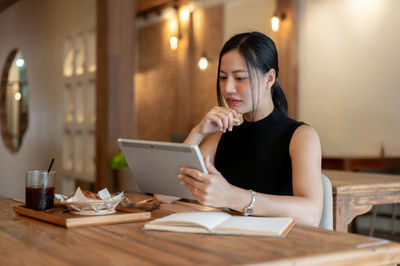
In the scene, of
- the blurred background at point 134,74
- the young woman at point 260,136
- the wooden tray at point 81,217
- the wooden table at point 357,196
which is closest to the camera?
the wooden tray at point 81,217

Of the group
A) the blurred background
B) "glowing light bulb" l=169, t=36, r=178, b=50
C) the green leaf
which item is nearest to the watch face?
the green leaf

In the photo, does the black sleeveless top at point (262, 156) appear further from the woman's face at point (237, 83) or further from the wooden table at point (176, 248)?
the wooden table at point (176, 248)

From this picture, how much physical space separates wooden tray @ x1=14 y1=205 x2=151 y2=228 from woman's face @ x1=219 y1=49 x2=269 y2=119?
625 mm

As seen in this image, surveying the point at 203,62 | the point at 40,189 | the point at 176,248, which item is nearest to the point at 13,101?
the point at 203,62

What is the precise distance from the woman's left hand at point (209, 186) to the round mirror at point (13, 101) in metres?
5.98

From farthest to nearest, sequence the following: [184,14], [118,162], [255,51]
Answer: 1. [184,14]
2. [118,162]
3. [255,51]

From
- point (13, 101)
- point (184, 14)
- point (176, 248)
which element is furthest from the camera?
point (184, 14)

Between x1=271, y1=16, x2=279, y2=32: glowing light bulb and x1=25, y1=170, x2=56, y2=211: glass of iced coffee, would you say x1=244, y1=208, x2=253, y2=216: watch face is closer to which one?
x1=25, y1=170, x2=56, y2=211: glass of iced coffee

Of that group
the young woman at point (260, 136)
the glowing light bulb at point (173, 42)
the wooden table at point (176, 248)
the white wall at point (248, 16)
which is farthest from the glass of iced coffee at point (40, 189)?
the glowing light bulb at point (173, 42)

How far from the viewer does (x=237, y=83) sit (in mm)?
1925

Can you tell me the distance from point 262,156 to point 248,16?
18.4ft

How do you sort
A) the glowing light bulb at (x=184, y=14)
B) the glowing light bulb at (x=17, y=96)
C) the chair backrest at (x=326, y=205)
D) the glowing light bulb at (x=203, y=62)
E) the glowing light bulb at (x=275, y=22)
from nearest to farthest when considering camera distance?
1. the chair backrest at (x=326, y=205)
2. the glowing light bulb at (x=275, y=22)
3. the glowing light bulb at (x=17, y=96)
4. the glowing light bulb at (x=203, y=62)
5. the glowing light bulb at (x=184, y=14)

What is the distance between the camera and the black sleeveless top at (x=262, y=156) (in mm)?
1953

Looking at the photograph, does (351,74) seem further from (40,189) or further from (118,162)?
(40,189)
